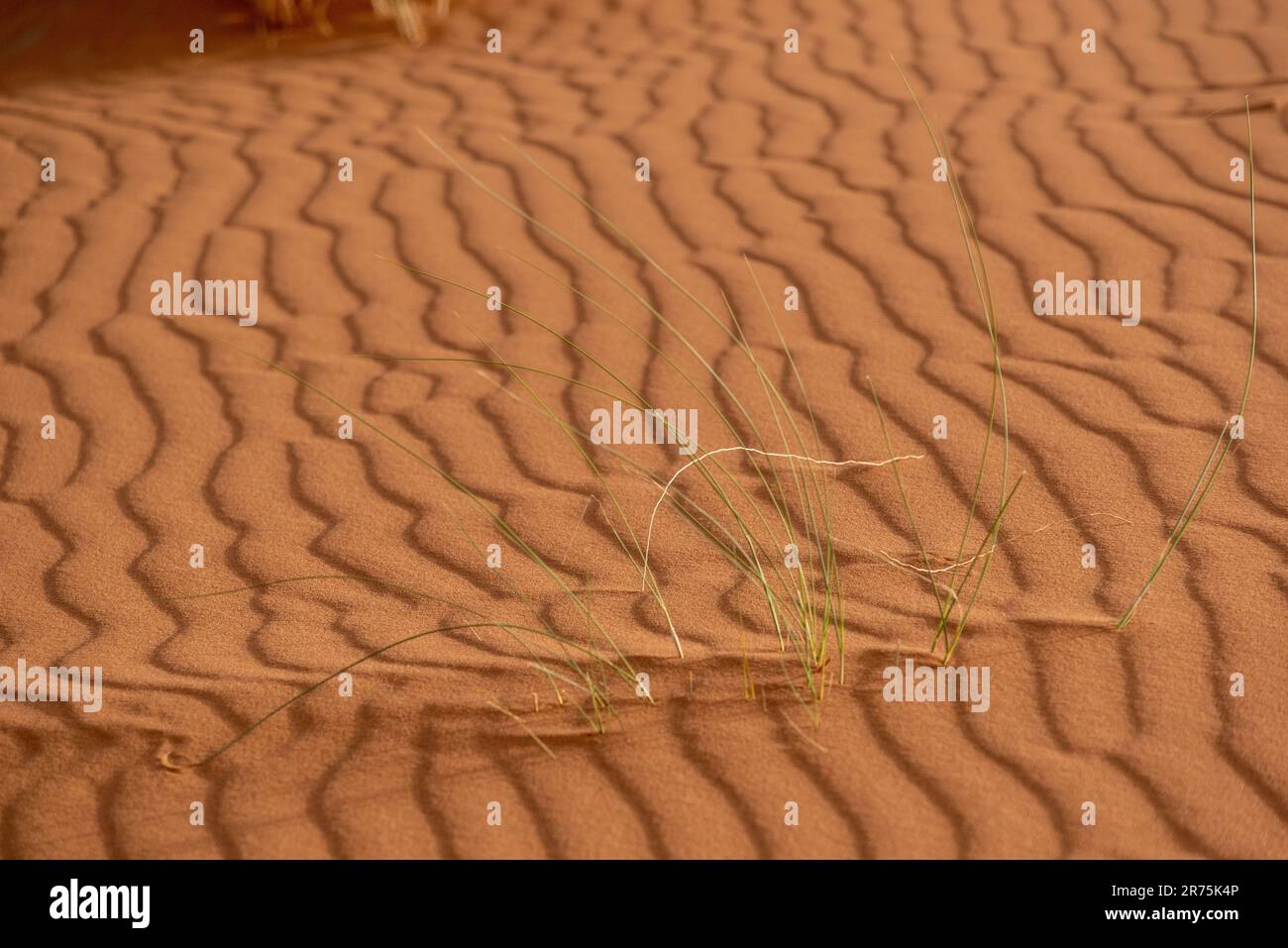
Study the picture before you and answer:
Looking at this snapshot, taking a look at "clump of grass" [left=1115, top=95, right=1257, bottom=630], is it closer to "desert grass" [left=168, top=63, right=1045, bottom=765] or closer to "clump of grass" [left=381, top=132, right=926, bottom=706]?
"desert grass" [left=168, top=63, right=1045, bottom=765]

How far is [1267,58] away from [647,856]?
4656 mm

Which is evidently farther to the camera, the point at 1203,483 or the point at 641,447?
the point at 641,447

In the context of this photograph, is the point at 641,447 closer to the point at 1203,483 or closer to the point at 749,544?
the point at 749,544

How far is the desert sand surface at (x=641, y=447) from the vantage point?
212 cm

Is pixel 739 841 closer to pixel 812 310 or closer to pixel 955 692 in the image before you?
pixel 955 692

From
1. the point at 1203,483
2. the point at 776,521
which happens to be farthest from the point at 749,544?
the point at 1203,483

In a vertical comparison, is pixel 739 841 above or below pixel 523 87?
below

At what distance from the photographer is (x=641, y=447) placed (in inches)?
126

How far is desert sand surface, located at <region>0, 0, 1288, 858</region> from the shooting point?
2.12m

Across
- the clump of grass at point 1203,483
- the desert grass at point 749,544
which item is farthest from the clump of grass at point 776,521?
the clump of grass at point 1203,483

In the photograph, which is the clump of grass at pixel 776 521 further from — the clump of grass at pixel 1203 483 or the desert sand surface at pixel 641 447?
the clump of grass at pixel 1203 483

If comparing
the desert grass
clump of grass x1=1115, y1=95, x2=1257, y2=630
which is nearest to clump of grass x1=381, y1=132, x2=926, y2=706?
the desert grass

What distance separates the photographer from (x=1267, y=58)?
17.1ft

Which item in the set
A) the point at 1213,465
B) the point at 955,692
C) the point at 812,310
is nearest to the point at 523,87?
the point at 812,310
